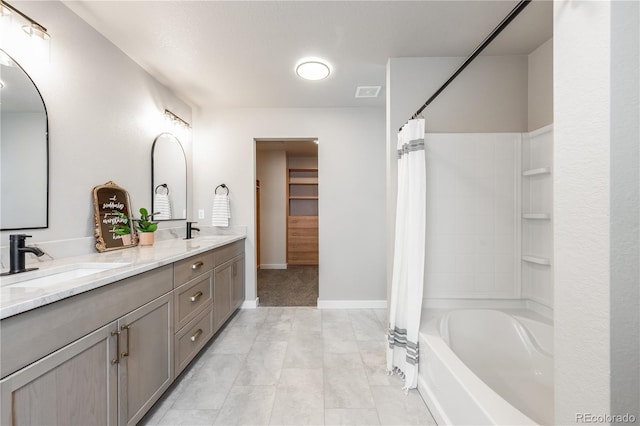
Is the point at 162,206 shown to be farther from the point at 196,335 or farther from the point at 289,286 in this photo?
the point at 289,286

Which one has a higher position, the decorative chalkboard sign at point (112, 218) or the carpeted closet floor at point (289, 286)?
the decorative chalkboard sign at point (112, 218)

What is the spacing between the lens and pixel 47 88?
150 cm

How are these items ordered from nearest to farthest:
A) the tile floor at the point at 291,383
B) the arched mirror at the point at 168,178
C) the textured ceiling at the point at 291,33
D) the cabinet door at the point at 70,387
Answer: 1. the cabinet door at the point at 70,387
2. the tile floor at the point at 291,383
3. the textured ceiling at the point at 291,33
4. the arched mirror at the point at 168,178

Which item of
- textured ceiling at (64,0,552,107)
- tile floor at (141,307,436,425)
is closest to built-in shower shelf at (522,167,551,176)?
textured ceiling at (64,0,552,107)

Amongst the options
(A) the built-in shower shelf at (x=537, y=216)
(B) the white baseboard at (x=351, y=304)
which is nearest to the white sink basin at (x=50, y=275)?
(B) the white baseboard at (x=351, y=304)

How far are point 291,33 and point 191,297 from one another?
2.06m

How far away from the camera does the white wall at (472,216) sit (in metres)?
2.06

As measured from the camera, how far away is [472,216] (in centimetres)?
208

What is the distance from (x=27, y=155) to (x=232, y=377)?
72.8 inches

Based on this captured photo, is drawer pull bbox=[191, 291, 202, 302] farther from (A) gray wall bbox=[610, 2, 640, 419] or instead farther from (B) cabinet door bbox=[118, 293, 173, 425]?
(A) gray wall bbox=[610, 2, 640, 419]

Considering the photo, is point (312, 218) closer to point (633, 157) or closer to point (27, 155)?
point (27, 155)

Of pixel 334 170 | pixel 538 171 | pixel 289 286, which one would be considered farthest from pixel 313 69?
pixel 289 286

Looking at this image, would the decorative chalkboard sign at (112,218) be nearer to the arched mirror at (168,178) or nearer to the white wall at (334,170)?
the arched mirror at (168,178)

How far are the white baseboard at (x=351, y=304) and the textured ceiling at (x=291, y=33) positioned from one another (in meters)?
2.51
